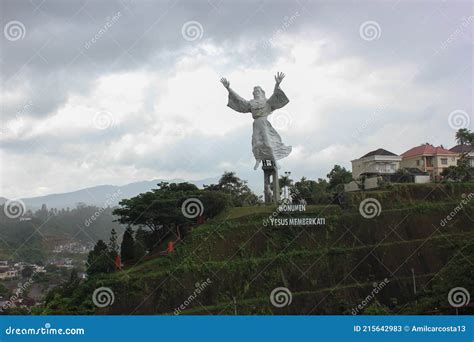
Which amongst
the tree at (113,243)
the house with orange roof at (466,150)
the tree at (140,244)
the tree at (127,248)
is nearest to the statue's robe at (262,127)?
the tree at (140,244)

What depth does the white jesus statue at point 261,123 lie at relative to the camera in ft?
78.4

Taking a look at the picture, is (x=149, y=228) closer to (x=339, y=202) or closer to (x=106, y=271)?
(x=106, y=271)

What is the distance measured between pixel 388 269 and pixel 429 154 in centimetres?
1396

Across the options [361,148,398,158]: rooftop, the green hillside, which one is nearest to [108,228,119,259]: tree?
the green hillside

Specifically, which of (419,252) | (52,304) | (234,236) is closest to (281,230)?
(234,236)

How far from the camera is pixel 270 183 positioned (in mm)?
24719

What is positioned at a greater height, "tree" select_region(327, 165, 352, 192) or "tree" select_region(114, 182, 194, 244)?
"tree" select_region(327, 165, 352, 192)

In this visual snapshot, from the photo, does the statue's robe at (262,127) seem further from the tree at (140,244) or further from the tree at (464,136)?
the tree at (464,136)

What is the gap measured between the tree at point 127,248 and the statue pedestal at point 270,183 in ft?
20.9

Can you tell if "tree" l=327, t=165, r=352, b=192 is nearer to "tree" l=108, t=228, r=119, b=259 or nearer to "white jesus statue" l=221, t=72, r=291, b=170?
"white jesus statue" l=221, t=72, r=291, b=170

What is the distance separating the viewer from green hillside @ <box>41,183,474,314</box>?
64.7 feet

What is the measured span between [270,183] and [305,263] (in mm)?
4754

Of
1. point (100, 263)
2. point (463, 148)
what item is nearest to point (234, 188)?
point (100, 263)

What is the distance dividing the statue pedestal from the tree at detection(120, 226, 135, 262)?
20.9 feet
